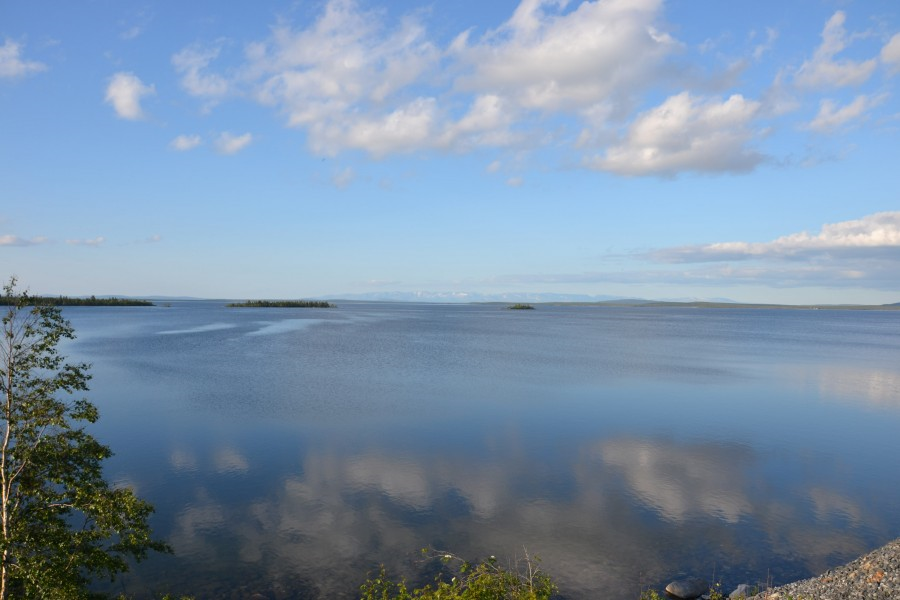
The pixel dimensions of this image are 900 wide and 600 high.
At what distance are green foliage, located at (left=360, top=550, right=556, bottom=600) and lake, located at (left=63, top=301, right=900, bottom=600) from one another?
1.03 m

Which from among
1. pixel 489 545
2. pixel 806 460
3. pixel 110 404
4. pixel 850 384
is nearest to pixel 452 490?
pixel 489 545

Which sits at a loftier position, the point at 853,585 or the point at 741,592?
the point at 853,585

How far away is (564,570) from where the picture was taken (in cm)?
1856

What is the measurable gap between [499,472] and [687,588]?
12.6 metres

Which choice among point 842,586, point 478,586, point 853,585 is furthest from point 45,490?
point 853,585

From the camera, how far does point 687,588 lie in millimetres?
17125

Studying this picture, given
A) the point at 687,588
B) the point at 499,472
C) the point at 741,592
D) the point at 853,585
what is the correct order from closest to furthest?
1. the point at 853,585
2. the point at 741,592
3. the point at 687,588
4. the point at 499,472

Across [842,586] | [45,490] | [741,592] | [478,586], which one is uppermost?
[45,490]

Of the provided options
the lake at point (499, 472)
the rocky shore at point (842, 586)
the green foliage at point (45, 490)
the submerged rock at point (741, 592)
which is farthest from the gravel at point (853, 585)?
the green foliage at point (45, 490)

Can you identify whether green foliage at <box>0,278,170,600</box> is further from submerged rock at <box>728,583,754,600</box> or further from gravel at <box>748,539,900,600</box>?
gravel at <box>748,539,900,600</box>

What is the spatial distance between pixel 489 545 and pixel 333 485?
959cm

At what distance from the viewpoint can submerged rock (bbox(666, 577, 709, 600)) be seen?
16922mm

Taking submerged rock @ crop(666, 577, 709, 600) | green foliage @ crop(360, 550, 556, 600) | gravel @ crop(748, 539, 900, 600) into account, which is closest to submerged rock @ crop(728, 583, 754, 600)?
gravel @ crop(748, 539, 900, 600)

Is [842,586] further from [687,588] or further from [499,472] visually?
[499,472]
